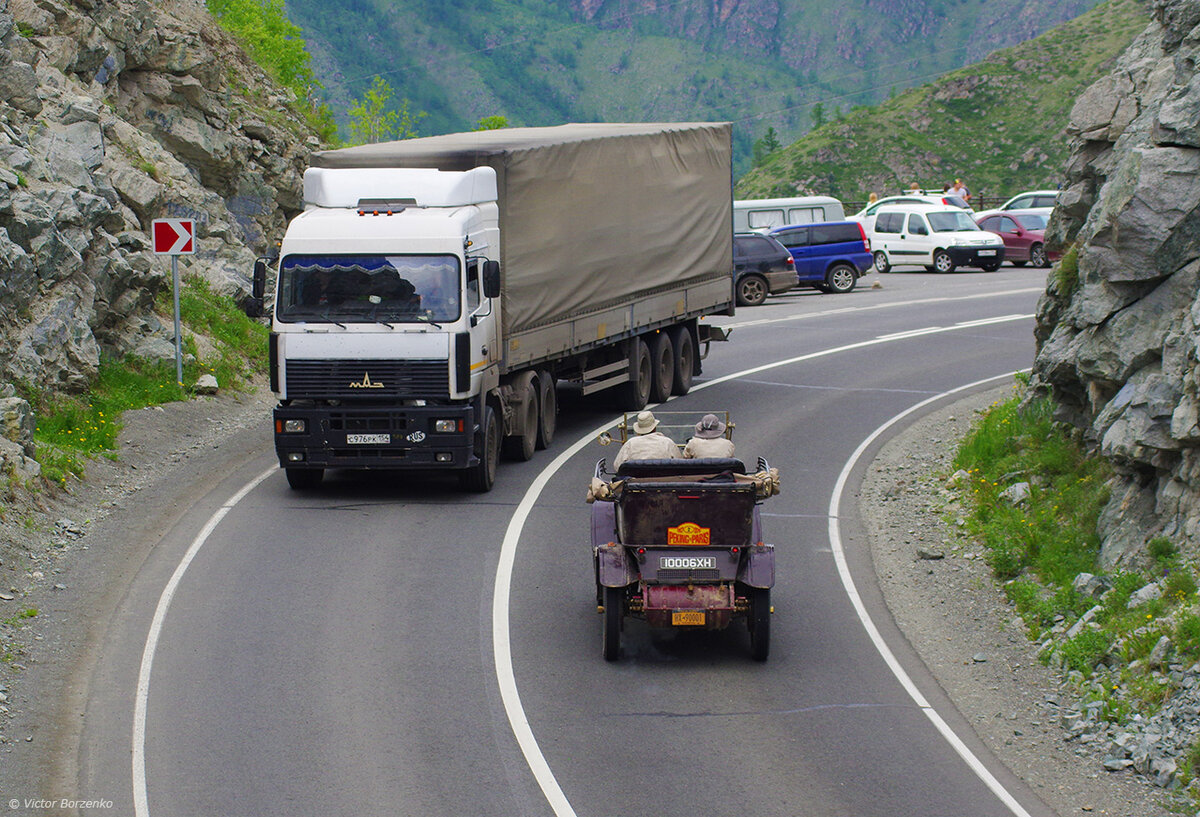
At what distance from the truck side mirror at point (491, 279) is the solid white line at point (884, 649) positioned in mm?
4999

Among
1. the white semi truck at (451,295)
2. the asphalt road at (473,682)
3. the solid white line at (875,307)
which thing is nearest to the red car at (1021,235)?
the solid white line at (875,307)

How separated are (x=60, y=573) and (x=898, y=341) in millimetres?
20329

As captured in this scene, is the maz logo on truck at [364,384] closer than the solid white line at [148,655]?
No

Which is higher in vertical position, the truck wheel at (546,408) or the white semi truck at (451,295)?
the white semi truck at (451,295)

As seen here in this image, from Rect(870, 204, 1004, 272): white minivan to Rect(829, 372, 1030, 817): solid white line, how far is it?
22881 millimetres

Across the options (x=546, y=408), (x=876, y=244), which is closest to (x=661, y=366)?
(x=546, y=408)

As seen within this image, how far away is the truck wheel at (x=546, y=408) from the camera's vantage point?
2008 centimetres

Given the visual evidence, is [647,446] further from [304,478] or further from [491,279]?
[304,478]

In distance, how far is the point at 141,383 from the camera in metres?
21.7

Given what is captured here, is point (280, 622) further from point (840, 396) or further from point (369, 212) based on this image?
point (840, 396)

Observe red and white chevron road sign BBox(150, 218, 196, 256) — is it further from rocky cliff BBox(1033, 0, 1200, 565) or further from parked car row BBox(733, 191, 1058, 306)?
parked car row BBox(733, 191, 1058, 306)

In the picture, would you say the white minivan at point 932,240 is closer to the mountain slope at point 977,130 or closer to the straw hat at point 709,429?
the straw hat at point 709,429

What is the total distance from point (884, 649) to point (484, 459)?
6.46m

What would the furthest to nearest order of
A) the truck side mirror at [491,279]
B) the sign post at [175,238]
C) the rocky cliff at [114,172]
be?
the sign post at [175,238], the rocky cliff at [114,172], the truck side mirror at [491,279]
